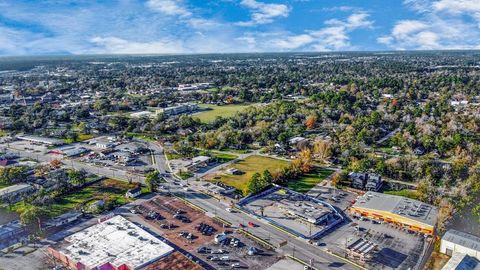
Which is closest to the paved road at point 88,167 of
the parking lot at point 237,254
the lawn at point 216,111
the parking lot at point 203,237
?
the parking lot at point 203,237

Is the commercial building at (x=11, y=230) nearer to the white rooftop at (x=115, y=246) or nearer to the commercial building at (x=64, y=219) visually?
the commercial building at (x=64, y=219)

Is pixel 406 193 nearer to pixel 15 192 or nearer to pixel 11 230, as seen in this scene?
pixel 11 230

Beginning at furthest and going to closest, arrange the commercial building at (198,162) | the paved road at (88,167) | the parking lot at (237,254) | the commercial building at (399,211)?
1. the commercial building at (198,162)
2. the paved road at (88,167)
3. the commercial building at (399,211)
4. the parking lot at (237,254)

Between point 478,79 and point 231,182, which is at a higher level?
point 478,79

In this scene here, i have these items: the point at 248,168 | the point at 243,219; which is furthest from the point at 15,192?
the point at 248,168

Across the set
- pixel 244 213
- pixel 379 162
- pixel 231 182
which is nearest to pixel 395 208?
pixel 379 162

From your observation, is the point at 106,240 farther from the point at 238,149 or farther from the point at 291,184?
the point at 238,149
